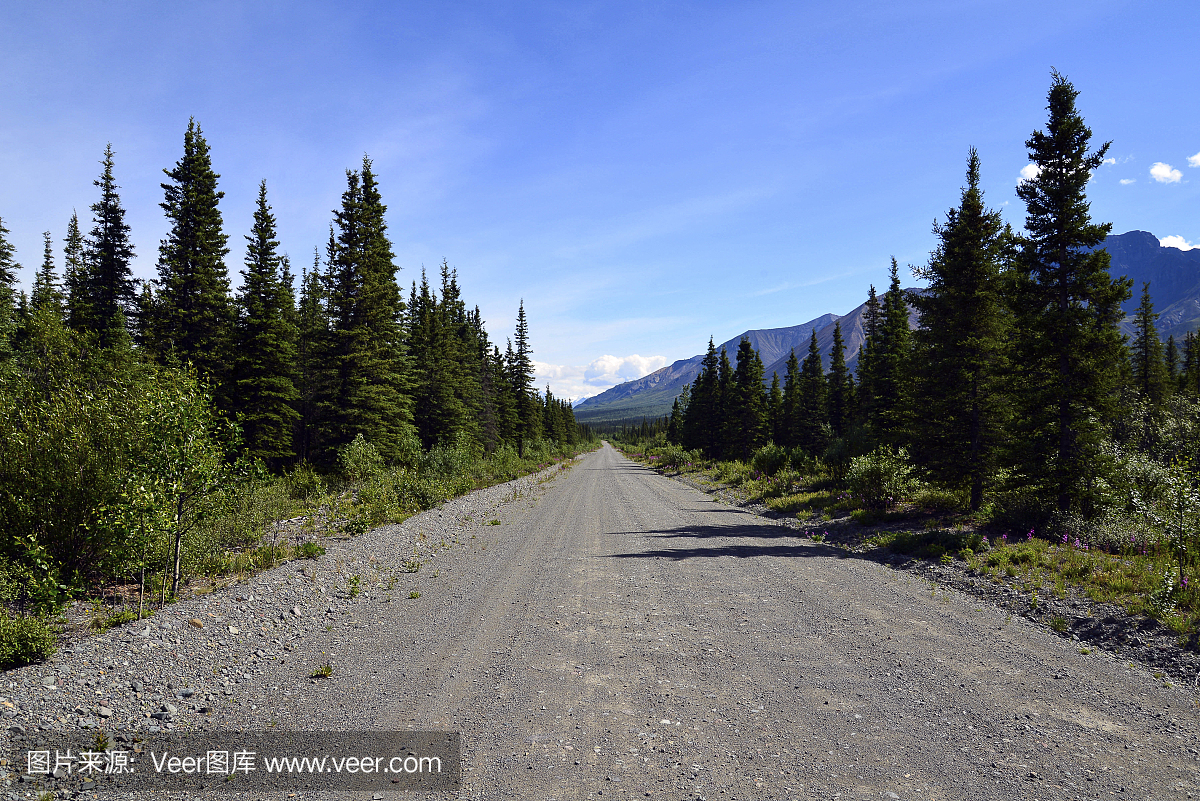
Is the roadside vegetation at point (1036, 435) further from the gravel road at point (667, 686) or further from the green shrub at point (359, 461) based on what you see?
the green shrub at point (359, 461)

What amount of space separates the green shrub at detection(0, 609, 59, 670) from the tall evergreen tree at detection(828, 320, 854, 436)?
5320 cm

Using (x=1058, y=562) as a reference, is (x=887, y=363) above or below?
above

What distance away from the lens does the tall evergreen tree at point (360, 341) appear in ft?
80.6

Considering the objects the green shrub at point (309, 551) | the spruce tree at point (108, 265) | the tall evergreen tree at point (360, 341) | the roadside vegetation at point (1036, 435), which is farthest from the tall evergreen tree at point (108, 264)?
the roadside vegetation at point (1036, 435)

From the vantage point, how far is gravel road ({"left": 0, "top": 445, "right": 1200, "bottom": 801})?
157 inches

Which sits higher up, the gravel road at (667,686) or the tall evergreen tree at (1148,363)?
the tall evergreen tree at (1148,363)

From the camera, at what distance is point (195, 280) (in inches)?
978

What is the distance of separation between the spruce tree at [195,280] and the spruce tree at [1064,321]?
102ft

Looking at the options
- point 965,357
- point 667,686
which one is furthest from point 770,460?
point 667,686

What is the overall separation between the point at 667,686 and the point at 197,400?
8300 millimetres

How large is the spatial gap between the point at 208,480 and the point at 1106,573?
594 inches

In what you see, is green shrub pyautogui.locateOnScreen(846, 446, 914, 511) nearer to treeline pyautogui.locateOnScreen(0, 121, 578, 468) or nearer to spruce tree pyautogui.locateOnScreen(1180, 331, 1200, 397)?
treeline pyautogui.locateOnScreen(0, 121, 578, 468)

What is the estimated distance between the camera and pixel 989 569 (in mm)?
9508

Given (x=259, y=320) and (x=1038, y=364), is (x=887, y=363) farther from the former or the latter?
(x=259, y=320)
